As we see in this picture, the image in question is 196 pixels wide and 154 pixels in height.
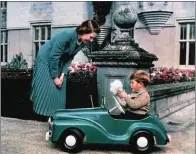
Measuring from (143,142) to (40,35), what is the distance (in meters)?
1.29

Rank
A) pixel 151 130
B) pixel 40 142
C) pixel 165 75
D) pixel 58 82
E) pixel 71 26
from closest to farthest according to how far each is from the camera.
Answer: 1. pixel 151 130
2. pixel 58 82
3. pixel 40 142
4. pixel 71 26
5. pixel 165 75

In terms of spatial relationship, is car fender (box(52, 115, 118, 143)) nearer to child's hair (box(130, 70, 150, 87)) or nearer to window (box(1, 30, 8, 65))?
child's hair (box(130, 70, 150, 87))

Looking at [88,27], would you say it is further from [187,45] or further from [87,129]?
[187,45]

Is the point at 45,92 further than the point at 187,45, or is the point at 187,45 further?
the point at 187,45

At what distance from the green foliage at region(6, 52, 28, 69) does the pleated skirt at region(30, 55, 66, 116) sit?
0.41 m

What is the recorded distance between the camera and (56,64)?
224 centimetres

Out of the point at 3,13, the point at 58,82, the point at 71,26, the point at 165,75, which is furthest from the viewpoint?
the point at 165,75

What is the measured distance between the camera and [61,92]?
236 cm

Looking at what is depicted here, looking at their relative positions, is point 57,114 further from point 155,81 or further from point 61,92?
point 155,81

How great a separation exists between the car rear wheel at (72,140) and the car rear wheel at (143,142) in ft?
1.26

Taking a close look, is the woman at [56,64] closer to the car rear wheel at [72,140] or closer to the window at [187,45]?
the car rear wheel at [72,140]

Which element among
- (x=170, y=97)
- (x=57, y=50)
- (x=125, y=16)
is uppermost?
(x=125, y=16)

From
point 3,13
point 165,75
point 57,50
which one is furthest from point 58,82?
point 165,75

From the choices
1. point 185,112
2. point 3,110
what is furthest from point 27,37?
point 185,112
